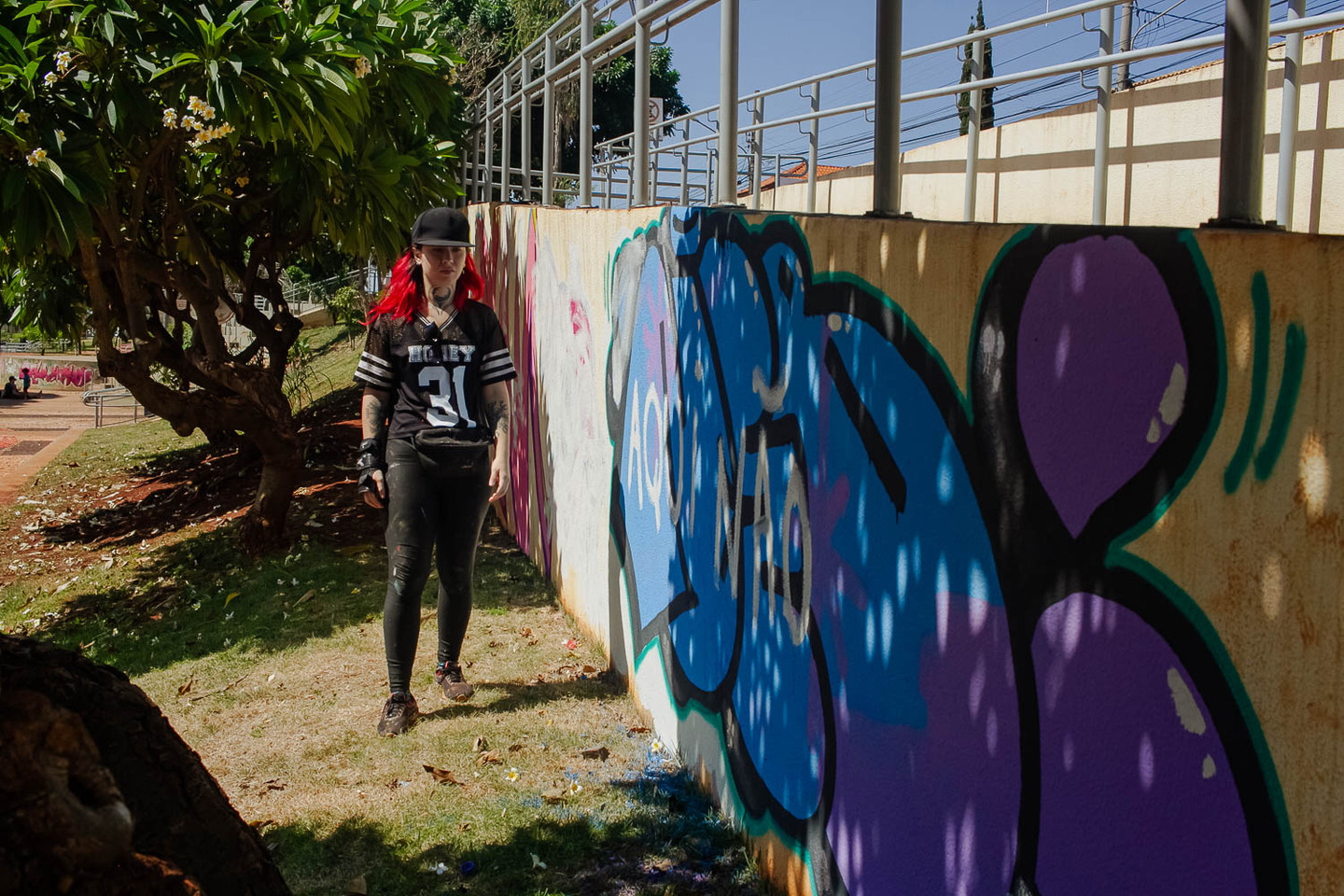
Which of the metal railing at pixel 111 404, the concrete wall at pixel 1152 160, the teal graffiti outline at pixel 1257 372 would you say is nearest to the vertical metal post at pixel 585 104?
the concrete wall at pixel 1152 160

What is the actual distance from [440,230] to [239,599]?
14.0 ft

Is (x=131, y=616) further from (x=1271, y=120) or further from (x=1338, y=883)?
(x=1338, y=883)

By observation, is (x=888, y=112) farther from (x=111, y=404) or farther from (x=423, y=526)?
(x=111, y=404)

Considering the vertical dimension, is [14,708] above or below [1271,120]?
below

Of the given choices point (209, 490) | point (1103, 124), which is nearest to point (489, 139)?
point (209, 490)

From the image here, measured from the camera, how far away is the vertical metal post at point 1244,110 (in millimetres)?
1772

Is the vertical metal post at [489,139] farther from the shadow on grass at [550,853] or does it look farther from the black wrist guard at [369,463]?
the shadow on grass at [550,853]

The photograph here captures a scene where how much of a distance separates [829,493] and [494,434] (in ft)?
7.61

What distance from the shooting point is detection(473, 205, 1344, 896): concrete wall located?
1556 millimetres

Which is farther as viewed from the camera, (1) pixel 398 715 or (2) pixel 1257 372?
(1) pixel 398 715

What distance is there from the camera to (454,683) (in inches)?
204

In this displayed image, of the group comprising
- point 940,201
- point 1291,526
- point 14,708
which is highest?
point 940,201

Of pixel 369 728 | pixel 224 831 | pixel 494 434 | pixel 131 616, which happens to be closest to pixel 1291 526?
pixel 224 831

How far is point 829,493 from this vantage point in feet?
9.69
